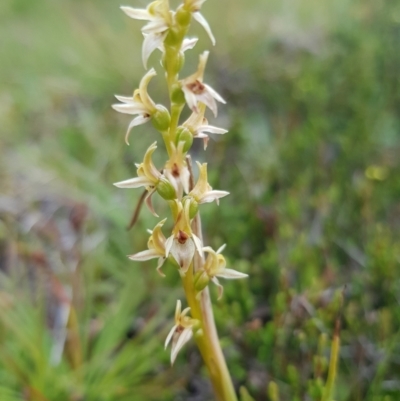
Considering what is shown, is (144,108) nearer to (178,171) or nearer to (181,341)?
(178,171)

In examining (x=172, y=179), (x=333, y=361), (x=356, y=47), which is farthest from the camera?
(x=356, y=47)

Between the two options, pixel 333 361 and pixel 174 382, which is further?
pixel 174 382

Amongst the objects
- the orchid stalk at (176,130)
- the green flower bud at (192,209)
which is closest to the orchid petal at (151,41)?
the orchid stalk at (176,130)

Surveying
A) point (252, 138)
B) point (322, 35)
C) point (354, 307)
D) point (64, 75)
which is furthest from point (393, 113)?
point (64, 75)

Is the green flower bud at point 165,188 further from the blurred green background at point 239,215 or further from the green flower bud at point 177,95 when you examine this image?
the blurred green background at point 239,215

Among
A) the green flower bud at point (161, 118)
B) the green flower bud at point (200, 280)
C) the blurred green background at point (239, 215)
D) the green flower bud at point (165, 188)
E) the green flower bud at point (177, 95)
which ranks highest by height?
the green flower bud at point (177, 95)

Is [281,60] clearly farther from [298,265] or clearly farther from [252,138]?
[298,265]
